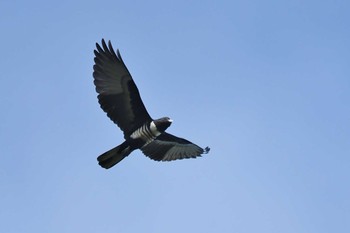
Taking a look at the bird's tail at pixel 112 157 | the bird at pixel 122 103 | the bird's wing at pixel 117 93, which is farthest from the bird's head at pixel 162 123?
the bird's tail at pixel 112 157

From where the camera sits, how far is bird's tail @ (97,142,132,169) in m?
24.6

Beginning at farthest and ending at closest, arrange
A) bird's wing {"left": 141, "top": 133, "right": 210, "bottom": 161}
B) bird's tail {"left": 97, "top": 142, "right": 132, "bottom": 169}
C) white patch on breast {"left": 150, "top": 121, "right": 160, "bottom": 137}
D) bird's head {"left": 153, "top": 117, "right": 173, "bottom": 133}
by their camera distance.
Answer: bird's wing {"left": 141, "top": 133, "right": 210, "bottom": 161}, white patch on breast {"left": 150, "top": 121, "right": 160, "bottom": 137}, bird's head {"left": 153, "top": 117, "right": 173, "bottom": 133}, bird's tail {"left": 97, "top": 142, "right": 132, "bottom": 169}

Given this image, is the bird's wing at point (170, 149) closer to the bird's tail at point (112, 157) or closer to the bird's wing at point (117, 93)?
the bird's wing at point (117, 93)

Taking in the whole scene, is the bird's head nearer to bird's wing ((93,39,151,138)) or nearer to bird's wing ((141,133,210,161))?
bird's wing ((93,39,151,138))

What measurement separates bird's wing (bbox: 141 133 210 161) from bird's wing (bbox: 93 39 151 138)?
1.94 metres

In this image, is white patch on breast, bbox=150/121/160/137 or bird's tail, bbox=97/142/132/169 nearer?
bird's tail, bbox=97/142/132/169

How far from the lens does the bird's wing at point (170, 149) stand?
2712 centimetres

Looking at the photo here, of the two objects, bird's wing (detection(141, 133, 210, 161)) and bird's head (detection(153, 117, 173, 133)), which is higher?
bird's wing (detection(141, 133, 210, 161))

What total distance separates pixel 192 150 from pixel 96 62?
5.27 m

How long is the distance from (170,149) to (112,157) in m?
3.42

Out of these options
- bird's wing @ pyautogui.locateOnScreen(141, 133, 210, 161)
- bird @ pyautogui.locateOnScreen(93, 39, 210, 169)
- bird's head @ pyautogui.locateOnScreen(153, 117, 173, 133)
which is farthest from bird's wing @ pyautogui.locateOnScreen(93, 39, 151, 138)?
bird's wing @ pyautogui.locateOnScreen(141, 133, 210, 161)

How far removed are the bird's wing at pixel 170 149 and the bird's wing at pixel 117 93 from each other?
1.94 m

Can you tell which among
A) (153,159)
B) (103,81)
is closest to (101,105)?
(103,81)

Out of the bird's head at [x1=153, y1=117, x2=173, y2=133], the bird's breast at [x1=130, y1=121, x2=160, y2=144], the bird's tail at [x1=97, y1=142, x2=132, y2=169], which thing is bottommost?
the bird's tail at [x1=97, y1=142, x2=132, y2=169]
